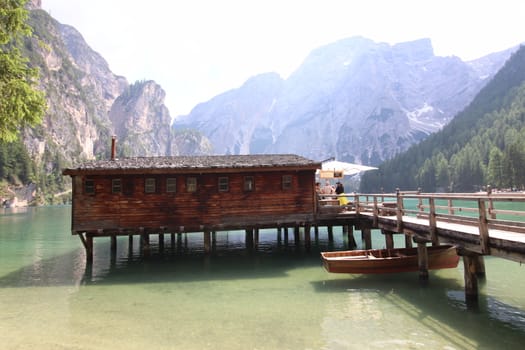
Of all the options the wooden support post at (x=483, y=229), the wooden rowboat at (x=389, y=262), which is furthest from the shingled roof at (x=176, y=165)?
the wooden support post at (x=483, y=229)

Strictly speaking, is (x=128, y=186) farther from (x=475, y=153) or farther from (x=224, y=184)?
(x=475, y=153)

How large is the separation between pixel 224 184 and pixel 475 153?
120939 millimetres

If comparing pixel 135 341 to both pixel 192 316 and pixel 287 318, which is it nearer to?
pixel 192 316

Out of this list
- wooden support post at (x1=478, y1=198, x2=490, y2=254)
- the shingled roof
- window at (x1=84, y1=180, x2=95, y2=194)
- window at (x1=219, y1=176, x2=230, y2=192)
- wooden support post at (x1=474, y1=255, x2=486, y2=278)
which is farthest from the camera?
window at (x1=219, y1=176, x2=230, y2=192)

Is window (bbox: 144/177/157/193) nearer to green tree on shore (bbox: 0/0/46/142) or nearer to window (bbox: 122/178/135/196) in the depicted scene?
window (bbox: 122/178/135/196)

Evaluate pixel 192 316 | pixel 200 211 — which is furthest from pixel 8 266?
pixel 192 316

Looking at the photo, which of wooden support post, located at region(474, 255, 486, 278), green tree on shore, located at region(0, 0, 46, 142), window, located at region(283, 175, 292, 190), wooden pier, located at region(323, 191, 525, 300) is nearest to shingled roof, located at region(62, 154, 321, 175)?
window, located at region(283, 175, 292, 190)

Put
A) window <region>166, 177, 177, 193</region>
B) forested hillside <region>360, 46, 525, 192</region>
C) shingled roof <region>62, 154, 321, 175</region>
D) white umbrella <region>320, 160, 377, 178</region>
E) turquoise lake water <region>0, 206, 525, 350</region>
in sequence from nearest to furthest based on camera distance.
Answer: turquoise lake water <region>0, 206, 525, 350</region> < shingled roof <region>62, 154, 321, 175</region> < window <region>166, 177, 177, 193</region> < white umbrella <region>320, 160, 377, 178</region> < forested hillside <region>360, 46, 525, 192</region>

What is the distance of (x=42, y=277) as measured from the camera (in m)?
20.4

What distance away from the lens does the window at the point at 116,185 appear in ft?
75.3

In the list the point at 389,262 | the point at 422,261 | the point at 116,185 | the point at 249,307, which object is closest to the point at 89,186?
the point at 116,185

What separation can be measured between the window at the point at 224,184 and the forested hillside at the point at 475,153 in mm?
91050

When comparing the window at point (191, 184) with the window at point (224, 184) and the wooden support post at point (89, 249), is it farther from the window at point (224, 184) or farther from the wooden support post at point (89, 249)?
the wooden support post at point (89, 249)

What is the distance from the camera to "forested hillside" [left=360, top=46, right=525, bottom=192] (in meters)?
94.2
